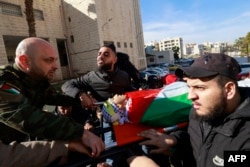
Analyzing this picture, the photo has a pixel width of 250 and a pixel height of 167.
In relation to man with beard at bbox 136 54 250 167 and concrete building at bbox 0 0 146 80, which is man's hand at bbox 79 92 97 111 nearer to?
man with beard at bbox 136 54 250 167

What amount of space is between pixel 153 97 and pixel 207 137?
1.75 feet

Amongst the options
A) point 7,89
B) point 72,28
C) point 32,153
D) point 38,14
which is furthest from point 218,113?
point 72,28

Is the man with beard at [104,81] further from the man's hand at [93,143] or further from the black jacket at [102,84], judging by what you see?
the man's hand at [93,143]

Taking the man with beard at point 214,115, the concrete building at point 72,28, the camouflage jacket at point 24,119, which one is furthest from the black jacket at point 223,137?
the concrete building at point 72,28

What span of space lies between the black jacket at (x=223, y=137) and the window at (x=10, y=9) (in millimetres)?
22970

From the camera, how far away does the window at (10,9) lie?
68.5ft

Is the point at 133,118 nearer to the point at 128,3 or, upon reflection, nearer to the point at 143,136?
the point at 143,136

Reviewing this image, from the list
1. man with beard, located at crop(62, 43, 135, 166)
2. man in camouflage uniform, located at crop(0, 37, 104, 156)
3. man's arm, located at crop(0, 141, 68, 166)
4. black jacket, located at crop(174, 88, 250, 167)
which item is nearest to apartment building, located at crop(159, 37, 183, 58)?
man with beard, located at crop(62, 43, 135, 166)

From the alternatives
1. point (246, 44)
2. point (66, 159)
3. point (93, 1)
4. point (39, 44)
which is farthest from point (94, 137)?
point (246, 44)

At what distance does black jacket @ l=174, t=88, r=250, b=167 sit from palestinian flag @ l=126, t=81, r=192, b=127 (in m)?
0.25

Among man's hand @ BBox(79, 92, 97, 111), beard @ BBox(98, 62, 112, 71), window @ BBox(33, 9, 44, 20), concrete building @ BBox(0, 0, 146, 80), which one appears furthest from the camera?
window @ BBox(33, 9, 44, 20)

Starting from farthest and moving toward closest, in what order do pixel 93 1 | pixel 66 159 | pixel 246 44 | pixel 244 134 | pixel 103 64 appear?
pixel 246 44, pixel 93 1, pixel 103 64, pixel 66 159, pixel 244 134

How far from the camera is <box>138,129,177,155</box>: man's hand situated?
167cm

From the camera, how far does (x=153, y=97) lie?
6.35 feet
